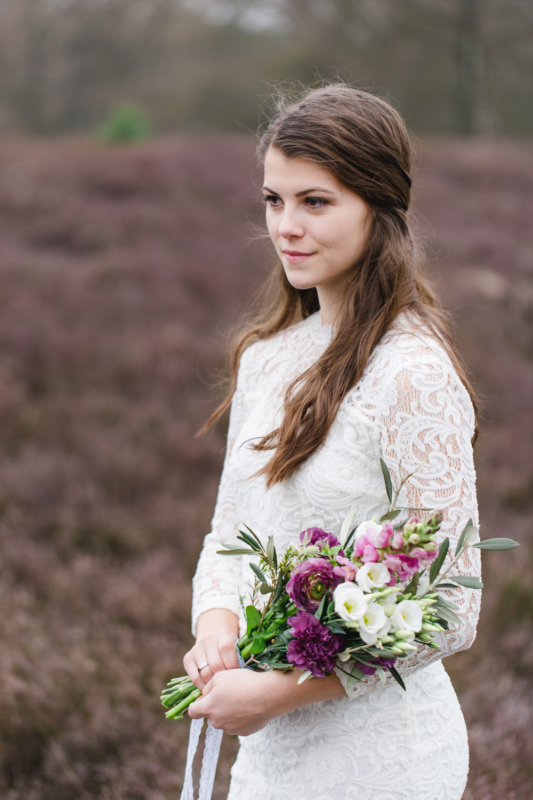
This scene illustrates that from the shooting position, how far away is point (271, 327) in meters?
1.70

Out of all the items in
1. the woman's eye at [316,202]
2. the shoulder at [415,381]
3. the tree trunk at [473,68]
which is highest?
the tree trunk at [473,68]

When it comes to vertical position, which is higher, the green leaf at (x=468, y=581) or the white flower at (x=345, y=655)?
the green leaf at (x=468, y=581)

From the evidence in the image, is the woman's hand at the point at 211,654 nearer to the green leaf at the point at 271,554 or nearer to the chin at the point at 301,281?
the green leaf at the point at 271,554

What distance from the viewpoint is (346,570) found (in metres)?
1.00

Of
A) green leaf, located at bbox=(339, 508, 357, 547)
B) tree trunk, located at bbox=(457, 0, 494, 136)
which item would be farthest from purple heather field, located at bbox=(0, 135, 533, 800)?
tree trunk, located at bbox=(457, 0, 494, 136)

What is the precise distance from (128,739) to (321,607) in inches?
75.0

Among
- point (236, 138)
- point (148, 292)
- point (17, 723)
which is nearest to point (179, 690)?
point (17, 723)

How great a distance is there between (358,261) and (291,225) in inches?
6.5

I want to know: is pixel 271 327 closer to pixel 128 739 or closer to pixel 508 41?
pixel 128 739

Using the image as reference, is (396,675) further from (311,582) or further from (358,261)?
(358,261)

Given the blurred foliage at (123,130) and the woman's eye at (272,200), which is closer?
the woman's eye at (272,200)

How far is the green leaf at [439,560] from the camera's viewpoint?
1012 mm

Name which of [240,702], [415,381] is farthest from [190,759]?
[415,381]

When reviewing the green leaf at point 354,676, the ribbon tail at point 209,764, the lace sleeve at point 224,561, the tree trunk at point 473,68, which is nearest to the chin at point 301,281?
the lace sleeve at point 224,561
